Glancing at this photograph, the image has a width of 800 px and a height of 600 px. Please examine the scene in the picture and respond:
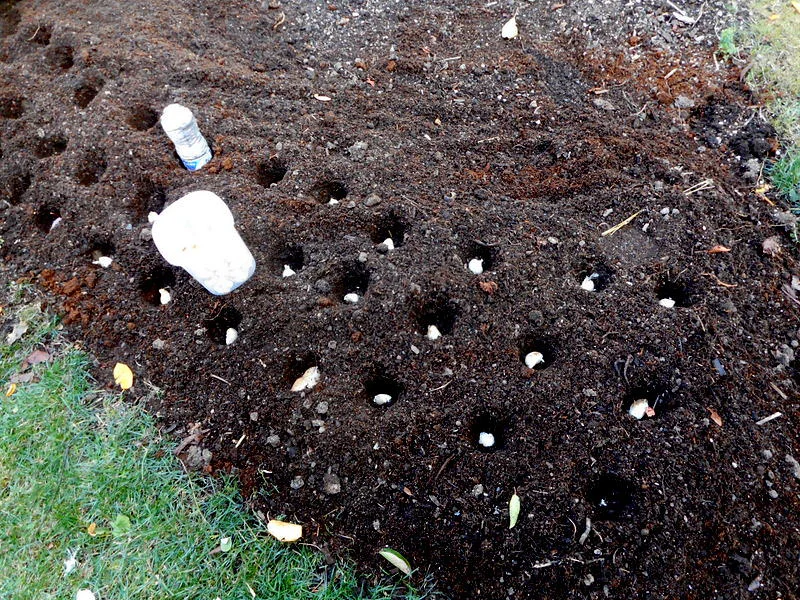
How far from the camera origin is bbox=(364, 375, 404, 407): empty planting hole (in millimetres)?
1744

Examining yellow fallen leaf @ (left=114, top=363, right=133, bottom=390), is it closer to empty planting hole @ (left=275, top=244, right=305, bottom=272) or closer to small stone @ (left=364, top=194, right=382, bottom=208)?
empty planting hole @ (left=275, top=244, right=305, bottom=272)

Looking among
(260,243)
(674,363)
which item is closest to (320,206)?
(260,243)

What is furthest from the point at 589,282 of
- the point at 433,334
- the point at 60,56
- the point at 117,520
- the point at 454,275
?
the point at 60,56

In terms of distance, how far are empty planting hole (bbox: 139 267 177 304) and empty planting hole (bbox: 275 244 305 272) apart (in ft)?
1.36

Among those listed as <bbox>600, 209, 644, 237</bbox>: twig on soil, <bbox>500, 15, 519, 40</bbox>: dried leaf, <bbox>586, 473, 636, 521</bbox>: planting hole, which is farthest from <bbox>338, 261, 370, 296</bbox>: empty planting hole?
<bbox>500, 15, 519, 40</bbox>: dried leaf

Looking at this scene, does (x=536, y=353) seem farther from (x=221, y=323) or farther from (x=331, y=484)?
(x=221, y=323)

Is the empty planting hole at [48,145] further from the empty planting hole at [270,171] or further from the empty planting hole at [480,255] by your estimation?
the empty planting hole at [480,255]

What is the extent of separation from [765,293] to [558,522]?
1050 millimetres

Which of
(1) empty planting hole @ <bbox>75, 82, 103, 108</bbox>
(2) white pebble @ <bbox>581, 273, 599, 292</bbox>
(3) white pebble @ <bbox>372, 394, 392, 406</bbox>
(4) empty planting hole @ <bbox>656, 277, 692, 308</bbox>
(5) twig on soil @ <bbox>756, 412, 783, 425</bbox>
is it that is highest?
(1) empty planting hole @ <bbox>75, 82, 103, 108</bbox>

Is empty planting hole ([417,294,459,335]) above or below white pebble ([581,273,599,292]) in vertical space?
below

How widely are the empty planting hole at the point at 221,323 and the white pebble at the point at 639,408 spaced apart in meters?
1.32

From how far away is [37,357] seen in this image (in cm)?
202

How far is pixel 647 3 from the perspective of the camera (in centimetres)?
261

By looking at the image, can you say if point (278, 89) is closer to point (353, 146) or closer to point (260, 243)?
point (353, 146)
